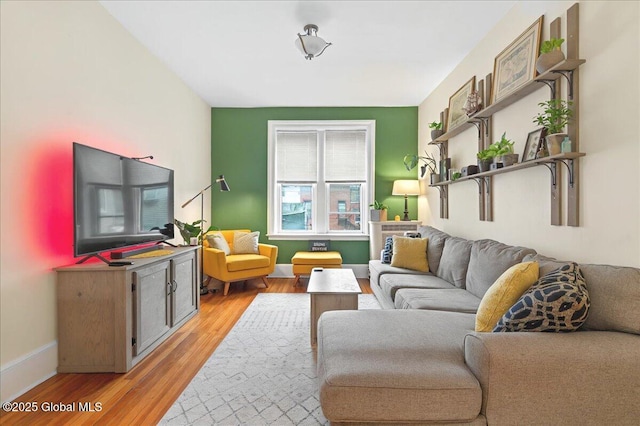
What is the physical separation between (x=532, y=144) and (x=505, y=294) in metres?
1.39

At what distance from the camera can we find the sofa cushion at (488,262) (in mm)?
2459

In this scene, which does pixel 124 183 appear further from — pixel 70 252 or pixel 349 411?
pixel 349 411

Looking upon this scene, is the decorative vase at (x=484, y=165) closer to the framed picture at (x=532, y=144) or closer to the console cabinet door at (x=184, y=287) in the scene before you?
the framed picture at (x=532, y=144)

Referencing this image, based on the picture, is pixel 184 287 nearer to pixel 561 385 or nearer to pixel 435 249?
pixel 435 249

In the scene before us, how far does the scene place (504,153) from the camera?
2.78m

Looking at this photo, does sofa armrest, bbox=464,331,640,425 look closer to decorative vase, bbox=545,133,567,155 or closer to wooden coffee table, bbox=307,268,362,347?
decorative vase, bbox=545,133,567,155

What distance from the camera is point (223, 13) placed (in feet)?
9.77

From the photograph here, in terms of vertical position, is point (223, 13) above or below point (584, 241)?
above

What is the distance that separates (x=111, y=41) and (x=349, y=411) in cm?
346

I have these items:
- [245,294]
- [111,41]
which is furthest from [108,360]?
[111,41]

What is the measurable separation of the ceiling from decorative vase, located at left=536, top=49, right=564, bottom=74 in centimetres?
94

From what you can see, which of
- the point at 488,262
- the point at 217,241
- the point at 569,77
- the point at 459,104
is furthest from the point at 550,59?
the point at 217,241

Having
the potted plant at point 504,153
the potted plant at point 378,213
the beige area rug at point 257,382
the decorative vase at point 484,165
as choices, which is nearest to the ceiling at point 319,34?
the potted plant at point 504,153

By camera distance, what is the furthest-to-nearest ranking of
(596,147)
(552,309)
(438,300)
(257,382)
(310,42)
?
1. (310,42)
2. (438,300)
3. (257,382)
4. (596,147)
5. (552,309)
